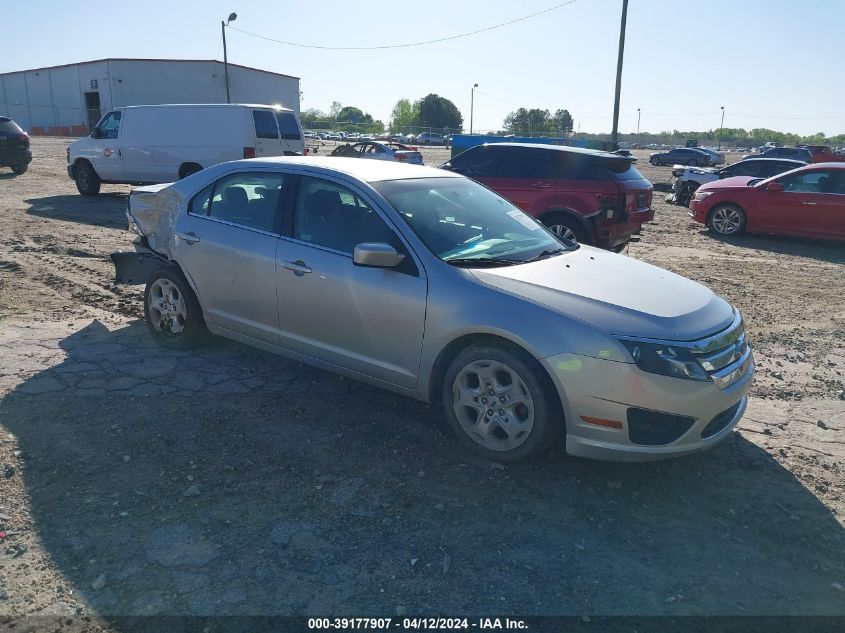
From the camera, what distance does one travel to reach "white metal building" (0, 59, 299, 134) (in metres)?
51.2

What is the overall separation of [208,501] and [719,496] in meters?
2.74

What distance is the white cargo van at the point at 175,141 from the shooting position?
549 inches

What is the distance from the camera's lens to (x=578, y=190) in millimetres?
8883

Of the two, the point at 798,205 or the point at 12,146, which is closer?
the point at 798,205

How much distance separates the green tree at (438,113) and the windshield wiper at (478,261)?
103 m

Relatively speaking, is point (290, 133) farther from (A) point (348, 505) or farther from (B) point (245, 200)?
(A) point (348, 505)

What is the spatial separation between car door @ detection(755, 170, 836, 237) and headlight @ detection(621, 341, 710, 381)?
1039 centimetres

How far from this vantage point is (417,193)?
4.42 m

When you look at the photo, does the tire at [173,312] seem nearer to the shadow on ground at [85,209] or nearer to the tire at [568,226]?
the tire at [568,226]

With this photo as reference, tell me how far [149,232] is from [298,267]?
6.49ft

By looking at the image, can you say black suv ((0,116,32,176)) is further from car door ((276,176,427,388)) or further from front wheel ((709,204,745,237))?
front wheel ((709,204,745,237))

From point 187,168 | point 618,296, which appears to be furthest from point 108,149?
point 618,296

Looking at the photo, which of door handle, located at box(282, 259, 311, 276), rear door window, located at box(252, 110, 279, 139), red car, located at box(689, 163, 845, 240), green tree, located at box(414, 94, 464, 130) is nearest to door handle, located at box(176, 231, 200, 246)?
door handle, located at box(282, 259, 311, 276)

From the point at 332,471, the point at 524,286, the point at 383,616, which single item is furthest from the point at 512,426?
the point at 383,616
